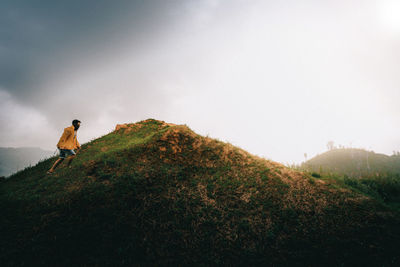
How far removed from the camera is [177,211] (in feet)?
21.8

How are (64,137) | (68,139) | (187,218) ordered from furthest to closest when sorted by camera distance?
1. (68,139)
2. (64,137)
3. (187,218)

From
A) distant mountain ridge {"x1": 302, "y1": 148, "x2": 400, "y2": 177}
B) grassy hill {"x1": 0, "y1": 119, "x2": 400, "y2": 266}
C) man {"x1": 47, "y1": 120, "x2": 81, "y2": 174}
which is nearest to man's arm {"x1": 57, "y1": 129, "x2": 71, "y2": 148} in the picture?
man {"x1": 47, "y1": 120, "x2": 81, "y2": 174}

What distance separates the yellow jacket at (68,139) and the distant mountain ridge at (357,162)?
131 feet

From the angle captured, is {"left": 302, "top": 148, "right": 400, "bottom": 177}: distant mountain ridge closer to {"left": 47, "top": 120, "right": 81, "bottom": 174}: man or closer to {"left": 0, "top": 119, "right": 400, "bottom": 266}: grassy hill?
{"left": 0, "top": 119, "right": 400, "bottom": 266}: grassy hill

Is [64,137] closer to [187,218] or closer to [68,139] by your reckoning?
[68,139]

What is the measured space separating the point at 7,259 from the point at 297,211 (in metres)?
10.2

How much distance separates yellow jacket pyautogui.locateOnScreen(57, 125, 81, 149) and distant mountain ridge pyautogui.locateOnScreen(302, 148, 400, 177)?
40043 millimetres

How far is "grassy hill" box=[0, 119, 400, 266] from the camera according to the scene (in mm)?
4867

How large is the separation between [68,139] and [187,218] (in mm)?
7610

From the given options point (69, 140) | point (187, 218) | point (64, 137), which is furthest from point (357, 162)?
point (64, 137)

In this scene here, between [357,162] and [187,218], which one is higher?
[357,162]

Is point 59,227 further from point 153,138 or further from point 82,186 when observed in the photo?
point 153,138

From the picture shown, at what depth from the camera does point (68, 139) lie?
8.35 meters

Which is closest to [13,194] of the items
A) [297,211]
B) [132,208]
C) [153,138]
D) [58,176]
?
[58,176]
